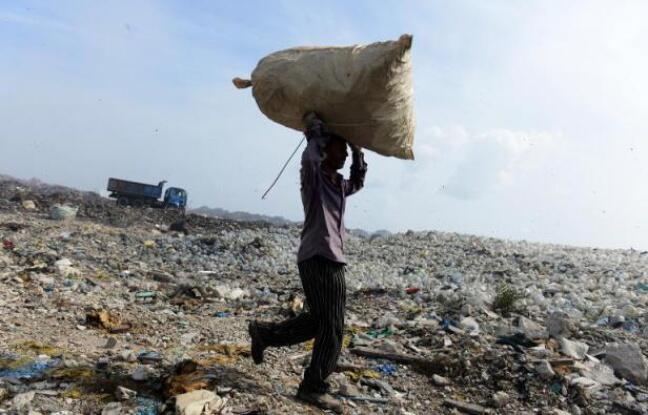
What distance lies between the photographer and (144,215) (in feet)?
65.3

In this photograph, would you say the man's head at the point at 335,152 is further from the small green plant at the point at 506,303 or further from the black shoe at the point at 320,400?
the small green plant at the point at 506,303

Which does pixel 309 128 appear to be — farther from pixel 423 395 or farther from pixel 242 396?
pixel 423 395

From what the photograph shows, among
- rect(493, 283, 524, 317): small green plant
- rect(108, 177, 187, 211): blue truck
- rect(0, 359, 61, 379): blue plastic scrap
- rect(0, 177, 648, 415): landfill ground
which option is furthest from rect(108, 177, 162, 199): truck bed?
rect(0, 359, 61, 379): blue plastic scrap

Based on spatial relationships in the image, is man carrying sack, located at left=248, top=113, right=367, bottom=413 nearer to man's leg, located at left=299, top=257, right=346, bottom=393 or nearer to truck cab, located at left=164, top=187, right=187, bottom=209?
man's leg, located at left=299, top=257, right=346, bottom=393

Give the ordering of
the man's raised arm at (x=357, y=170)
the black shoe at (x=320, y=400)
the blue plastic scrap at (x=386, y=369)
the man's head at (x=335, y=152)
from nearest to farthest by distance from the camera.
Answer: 1. the black shoe at (x=320, y=400)
2. the man's head at (x=335, y=152)
3. the man's raised arm at (x=357, y=170)
4. the blue plastic scrap at (x=386, y=369)

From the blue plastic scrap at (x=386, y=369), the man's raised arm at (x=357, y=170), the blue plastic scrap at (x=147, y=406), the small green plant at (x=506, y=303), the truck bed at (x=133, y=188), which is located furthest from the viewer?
the truck bed at (x=133, y=188)

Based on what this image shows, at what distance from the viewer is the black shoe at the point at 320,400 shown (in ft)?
10.2

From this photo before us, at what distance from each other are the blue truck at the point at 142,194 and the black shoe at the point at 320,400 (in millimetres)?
21869

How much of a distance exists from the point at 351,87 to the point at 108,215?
17.4 metres

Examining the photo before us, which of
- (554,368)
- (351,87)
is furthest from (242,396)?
(554,368)

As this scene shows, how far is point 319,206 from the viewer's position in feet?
10.1

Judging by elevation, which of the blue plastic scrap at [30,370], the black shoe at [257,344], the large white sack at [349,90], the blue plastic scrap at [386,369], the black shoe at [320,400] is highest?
the large white sack at [349,90]

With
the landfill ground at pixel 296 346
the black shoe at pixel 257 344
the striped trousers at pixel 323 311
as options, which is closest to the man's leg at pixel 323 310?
the striped trousers at pixel 323 311

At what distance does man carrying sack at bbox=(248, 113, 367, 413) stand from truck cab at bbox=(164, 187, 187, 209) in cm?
2186
